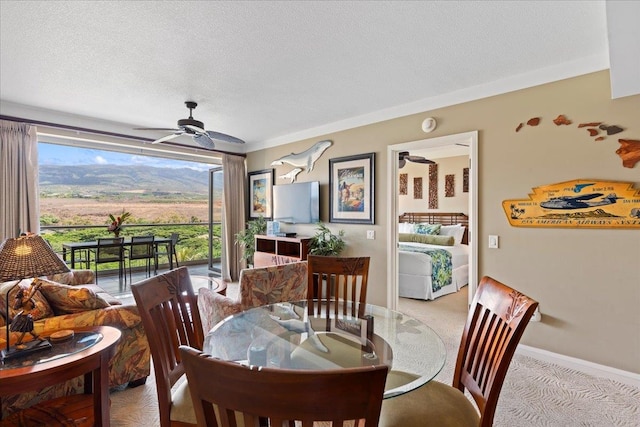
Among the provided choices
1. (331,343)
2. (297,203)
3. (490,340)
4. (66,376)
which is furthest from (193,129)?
(490,340)

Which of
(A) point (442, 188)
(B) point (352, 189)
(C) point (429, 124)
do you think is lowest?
(B) point (352, 189)

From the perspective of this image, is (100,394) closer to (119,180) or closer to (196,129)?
(196,129)

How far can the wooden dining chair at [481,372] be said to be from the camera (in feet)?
3.99

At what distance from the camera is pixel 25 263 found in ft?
5.23

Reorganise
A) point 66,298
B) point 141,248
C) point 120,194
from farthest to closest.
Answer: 1. point 120,194
2. point 141,248
3. point 66,298

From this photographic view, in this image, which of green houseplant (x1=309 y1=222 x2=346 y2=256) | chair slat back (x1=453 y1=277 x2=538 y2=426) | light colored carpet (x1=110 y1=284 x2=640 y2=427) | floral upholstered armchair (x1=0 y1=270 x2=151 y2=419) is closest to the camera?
chair slat back (x1=453 y1=277 x2=538 y2=426)

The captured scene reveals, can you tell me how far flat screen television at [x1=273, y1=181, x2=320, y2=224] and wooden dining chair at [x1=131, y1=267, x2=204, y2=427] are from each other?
312cm

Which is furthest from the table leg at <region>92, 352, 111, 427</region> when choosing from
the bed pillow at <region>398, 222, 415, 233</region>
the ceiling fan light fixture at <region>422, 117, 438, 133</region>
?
the bed pillow at <region>398, 222, 415, 233</region>

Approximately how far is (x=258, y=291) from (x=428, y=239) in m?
4.40

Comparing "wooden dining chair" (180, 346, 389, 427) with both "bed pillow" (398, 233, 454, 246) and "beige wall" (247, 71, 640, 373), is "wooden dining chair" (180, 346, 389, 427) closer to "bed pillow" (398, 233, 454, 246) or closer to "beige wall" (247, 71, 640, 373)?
"beige wall" (247, 71, 640, 373)

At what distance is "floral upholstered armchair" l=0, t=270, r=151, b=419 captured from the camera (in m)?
1.91

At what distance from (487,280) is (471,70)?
7.15 ft

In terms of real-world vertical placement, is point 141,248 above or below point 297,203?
below

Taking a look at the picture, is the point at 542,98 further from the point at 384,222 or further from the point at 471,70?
the point at 384,222
